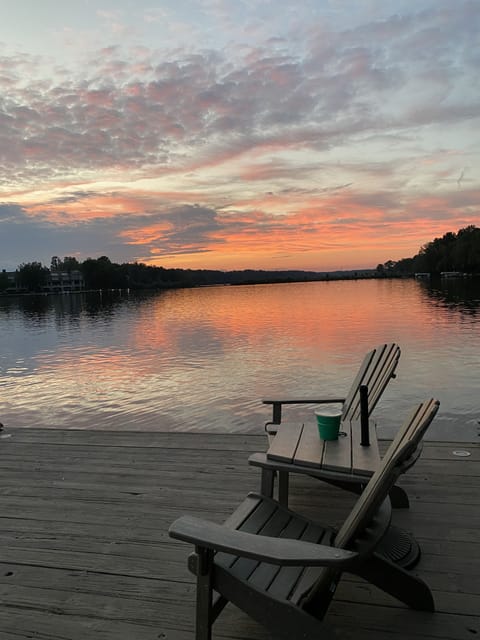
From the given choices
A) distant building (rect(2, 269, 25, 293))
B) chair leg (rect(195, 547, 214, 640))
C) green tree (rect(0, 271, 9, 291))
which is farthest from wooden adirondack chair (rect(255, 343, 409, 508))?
distant building (rect(2, 269, 25, 293))

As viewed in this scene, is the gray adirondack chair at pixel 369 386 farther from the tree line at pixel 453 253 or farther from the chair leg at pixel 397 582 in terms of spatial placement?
the tree line at pixel 453 253

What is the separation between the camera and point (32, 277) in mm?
127312

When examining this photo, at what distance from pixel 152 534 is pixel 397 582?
144cm

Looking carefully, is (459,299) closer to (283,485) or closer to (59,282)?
(283,485)

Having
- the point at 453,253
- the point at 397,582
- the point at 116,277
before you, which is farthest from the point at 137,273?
the point at 397,582

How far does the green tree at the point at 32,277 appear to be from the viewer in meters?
127

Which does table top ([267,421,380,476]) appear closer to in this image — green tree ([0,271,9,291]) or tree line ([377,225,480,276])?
tree line ([377,225,480,276])

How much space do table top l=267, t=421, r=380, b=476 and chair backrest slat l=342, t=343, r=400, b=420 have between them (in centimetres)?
40

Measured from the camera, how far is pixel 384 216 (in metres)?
41.4

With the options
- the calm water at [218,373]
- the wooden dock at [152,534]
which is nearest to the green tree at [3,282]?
the calm water at [218,373]

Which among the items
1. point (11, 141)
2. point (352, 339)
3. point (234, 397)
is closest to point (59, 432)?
point (234, 397)

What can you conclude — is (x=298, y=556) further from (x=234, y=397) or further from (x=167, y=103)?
(x=167, y=103)

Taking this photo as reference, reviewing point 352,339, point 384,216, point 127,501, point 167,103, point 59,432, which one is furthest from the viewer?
point 384,216

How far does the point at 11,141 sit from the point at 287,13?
1033 centimetres
